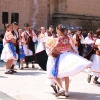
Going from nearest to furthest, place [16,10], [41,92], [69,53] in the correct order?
[69,53] < [41,92] < [16,10]

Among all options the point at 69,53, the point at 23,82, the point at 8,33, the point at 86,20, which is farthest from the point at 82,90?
the point at 86,20

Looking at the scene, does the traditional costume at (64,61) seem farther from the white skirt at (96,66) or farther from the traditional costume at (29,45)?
the traditional costume at (29,45)

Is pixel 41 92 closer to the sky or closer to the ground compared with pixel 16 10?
closer to the ground

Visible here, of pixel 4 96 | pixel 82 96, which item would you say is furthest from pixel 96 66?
pixel 4 96

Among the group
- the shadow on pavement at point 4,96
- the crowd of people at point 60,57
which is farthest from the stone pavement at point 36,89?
the crowd of people at point 60,57

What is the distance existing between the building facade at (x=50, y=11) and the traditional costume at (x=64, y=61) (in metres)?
13.8

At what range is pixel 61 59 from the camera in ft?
20.4

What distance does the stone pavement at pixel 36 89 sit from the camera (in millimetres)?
6410

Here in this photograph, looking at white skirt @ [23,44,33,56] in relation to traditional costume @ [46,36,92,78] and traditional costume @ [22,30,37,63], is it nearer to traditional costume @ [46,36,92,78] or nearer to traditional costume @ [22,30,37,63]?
traditional costume @ [22,30,37,63]

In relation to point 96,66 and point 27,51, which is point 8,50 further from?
point 96,66

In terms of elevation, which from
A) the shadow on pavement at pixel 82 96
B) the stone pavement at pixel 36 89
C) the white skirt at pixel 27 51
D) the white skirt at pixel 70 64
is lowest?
the stone pavement at pixel 36 89

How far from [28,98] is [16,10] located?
1508cm

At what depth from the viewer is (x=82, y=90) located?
23.4 feet

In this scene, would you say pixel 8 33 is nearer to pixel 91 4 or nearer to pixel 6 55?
pixel 6 55
